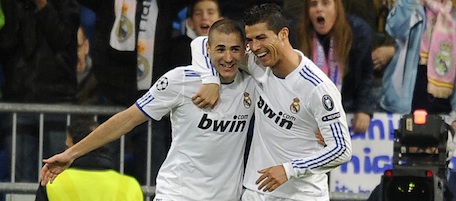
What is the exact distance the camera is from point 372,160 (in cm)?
1114

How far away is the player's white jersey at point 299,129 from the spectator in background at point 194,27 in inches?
78.0

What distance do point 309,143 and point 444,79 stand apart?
265cm

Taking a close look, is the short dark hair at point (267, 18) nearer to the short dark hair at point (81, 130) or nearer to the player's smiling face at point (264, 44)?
the player's smiling face at point (264, 44)

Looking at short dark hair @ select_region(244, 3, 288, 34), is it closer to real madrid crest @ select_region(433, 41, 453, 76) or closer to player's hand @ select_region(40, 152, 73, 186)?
player's hand @ select_region(40, 152, 73, 186)

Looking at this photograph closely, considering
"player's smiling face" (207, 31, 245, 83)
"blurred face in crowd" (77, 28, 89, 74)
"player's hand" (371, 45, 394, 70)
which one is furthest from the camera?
"player's hand" (371, 45, 394, 70)

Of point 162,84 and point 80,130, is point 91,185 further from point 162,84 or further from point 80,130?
point 80,130

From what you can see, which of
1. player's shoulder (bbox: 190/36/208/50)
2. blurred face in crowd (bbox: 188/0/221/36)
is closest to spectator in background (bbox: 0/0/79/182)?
blurred face in crowd (bbox: 188/0/221/36)

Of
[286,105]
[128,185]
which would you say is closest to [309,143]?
[286,105]

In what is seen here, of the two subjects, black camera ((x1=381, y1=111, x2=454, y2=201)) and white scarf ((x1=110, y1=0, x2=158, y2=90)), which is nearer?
black camera ((x1=381, y1=111, x2=454, y2=201))

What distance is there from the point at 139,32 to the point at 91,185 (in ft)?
10.4

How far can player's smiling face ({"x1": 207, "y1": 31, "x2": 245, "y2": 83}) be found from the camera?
8906 millimetres

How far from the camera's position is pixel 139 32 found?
11125 mm

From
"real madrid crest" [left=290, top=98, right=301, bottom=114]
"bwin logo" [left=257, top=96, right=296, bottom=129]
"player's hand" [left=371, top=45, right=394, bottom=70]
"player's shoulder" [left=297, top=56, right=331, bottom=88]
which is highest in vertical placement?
"player's hand" [left=371, top=45, right=394, bottom=70]

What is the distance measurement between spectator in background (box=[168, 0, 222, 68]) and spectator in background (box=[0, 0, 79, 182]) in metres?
0.79
